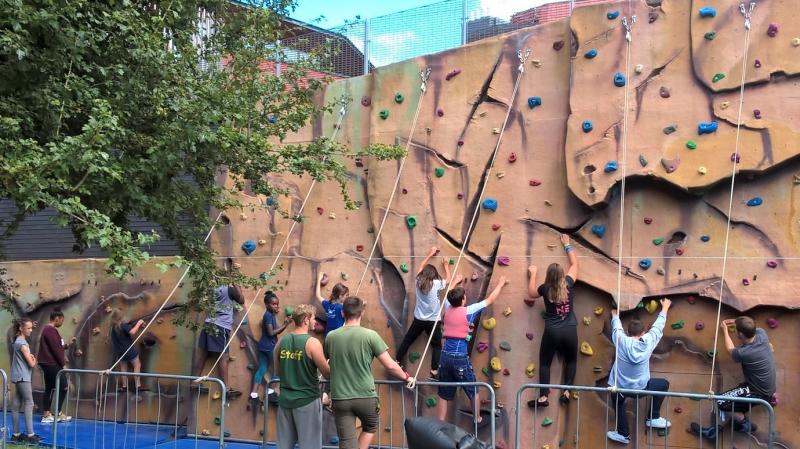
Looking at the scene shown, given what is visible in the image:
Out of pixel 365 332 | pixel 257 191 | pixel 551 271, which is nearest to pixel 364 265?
pixel 257 191

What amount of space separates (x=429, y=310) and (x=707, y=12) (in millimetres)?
4491

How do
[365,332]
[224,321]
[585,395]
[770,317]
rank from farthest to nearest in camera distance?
1. [224,321]
2. [585,395]
3. [770,317]
4. [365,332]

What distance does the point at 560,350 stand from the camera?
844 centimetres

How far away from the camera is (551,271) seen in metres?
8.20

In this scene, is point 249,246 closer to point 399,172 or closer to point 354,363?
point 399,172

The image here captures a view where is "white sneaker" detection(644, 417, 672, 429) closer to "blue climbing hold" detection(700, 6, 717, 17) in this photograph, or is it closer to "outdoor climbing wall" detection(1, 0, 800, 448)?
"outdoor climbing wall" detection(1, 0, 800, 448)

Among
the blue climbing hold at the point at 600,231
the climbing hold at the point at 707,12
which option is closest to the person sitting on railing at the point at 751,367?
the blue climbing hold at the point at 600,231

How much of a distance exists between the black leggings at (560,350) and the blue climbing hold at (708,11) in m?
3.66

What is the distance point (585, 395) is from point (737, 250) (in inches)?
87.6

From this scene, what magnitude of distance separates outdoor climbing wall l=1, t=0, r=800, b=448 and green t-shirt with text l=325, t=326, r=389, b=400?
2.09 m

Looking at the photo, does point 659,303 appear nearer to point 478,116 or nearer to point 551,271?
point 551,271

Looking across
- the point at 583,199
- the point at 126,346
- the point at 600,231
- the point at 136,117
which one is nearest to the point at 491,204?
the point at 583,199

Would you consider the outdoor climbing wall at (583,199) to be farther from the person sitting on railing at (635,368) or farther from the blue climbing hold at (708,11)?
the person sitting on railing at (635,368)

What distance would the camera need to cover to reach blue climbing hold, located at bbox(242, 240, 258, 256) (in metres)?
10.5
